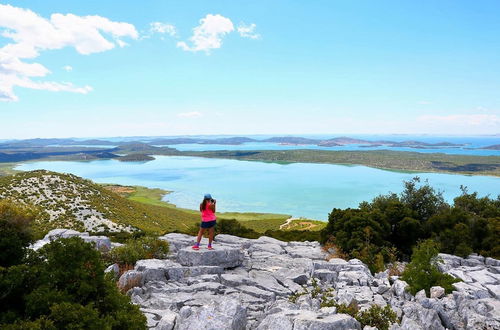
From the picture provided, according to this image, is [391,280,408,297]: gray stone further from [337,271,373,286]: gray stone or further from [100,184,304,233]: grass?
[100,184,304,233]: grass

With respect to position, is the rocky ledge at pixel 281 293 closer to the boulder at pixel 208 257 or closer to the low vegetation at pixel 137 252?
the boulder at pixel 208 257

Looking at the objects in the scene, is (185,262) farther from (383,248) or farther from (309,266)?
(383,248)

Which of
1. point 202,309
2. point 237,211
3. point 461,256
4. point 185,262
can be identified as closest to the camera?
point 202,309

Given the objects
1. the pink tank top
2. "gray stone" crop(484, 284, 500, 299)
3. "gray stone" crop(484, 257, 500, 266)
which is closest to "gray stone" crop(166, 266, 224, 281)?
the pink tank top

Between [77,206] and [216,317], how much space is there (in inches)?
2098

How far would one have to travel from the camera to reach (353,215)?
24.5 metres

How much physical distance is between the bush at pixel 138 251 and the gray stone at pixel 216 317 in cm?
611

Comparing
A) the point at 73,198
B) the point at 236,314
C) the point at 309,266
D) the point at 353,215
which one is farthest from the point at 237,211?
the point at 236,314

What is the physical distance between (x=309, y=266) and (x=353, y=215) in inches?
375

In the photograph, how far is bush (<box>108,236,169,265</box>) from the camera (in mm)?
15055

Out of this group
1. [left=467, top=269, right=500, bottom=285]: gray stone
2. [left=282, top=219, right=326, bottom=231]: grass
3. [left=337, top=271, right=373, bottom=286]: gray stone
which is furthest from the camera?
[left=282, top=219, right=326, bottom=231]: grass

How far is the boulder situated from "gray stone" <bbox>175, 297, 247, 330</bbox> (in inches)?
196

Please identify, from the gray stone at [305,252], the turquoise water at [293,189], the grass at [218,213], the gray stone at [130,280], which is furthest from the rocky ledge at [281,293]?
the turquoise water at [293,189]

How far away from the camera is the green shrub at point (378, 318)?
32.3 ft
